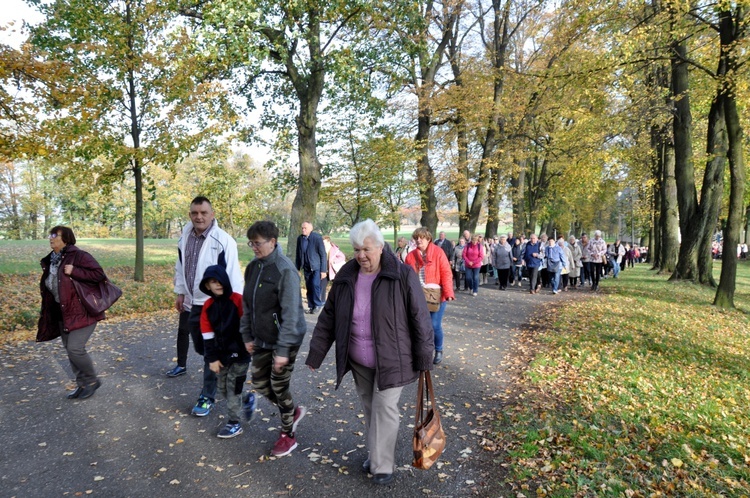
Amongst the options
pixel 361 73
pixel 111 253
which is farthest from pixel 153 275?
pixel 361 73

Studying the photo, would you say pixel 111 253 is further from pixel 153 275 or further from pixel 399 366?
pixel 399 366

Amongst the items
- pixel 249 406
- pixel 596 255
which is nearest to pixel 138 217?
pixel 249 406

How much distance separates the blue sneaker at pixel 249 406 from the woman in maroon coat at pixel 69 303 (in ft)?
6.15

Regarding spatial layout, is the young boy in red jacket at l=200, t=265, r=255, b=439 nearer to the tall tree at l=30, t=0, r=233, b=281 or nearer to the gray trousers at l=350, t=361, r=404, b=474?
the gray trousers at l=350, t=361, r=404, b=474

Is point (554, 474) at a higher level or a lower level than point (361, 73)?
lower

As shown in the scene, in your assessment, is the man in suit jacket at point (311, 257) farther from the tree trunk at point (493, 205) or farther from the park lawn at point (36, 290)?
the tree trunk at point (493, 205)

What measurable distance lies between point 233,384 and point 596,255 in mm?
14723

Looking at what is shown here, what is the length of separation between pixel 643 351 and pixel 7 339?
10470 millimetres

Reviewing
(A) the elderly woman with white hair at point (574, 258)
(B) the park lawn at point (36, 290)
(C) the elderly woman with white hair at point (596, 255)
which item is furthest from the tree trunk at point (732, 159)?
(B) the park lawn at point (36, 290)

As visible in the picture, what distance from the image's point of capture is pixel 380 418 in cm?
356

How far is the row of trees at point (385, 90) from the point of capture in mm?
10867

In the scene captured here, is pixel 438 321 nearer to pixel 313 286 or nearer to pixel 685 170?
pixel 313 286

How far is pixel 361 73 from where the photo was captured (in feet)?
43.5

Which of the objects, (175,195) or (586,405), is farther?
(175,195)
